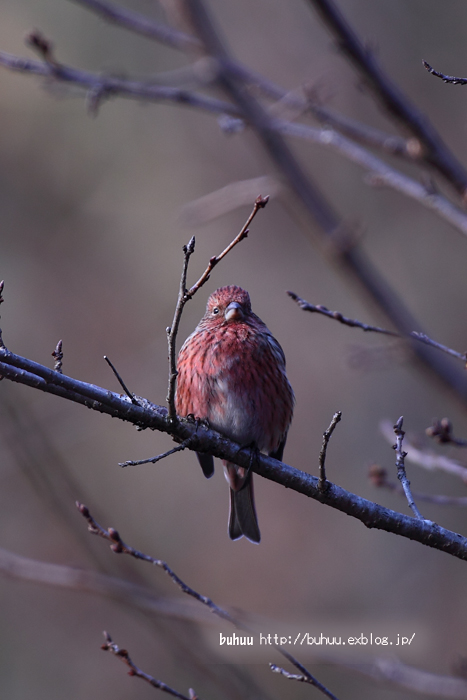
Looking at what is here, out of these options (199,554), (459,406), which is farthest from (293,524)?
(459,406)

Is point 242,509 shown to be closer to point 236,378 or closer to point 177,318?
point 236,378

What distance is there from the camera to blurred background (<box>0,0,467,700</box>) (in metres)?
8.73

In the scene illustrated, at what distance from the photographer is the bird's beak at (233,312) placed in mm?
4801

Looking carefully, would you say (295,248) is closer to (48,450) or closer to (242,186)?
(242,186)

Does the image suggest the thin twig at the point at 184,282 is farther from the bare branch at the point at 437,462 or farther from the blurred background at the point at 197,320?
the blurred background at the point at 197,320

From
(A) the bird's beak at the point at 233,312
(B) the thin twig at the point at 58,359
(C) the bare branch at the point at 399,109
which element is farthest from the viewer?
(A) the bird's beak at the point at 233,312

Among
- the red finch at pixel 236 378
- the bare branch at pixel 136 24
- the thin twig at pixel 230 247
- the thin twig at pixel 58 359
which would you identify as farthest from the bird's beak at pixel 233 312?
the bare branch at pixel 136 24

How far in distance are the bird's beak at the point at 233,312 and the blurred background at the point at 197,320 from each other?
131 inches

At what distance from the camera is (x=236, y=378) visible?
467cm

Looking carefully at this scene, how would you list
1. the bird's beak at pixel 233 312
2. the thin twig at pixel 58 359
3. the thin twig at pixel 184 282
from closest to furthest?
Result: the thin twig at pixel 184 282
the thin twig at pixel 58 359
the bird's beak at pixel 233 312

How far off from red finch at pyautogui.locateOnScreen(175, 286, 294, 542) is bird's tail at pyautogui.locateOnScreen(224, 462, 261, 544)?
23 cm

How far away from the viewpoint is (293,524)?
9.46m

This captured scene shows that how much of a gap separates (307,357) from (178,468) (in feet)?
7.84

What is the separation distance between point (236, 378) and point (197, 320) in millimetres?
4936
